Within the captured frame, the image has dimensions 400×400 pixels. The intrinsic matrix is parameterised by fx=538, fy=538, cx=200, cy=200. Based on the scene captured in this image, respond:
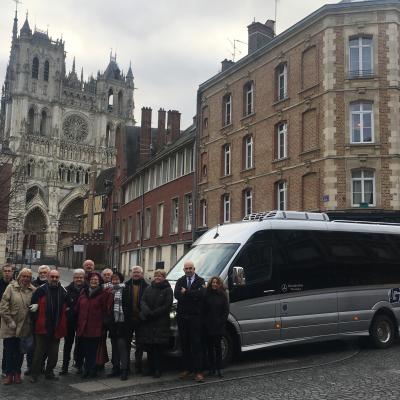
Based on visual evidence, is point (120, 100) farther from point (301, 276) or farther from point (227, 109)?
point (301, 276)

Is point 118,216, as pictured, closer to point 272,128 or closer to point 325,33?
point 272,128

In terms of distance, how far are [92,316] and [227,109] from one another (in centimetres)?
2227


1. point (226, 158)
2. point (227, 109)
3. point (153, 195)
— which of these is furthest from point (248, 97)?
point (153, 195)

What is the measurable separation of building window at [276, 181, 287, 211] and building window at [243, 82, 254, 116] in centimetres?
470

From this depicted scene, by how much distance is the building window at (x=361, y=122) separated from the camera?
73.4 ft

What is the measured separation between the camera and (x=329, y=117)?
73.9 ft

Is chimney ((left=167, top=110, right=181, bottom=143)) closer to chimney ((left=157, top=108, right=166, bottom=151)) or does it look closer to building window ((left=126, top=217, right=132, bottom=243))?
chimney ((left=157, top=108, right=166, bottom=151))

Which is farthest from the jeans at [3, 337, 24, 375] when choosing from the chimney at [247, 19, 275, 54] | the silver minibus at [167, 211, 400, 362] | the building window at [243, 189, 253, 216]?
the chimney at [247, 19, 275, 54]

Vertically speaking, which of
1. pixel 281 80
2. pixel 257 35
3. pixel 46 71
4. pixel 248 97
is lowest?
pixel 248 97

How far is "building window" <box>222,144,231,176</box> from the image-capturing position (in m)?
29.0

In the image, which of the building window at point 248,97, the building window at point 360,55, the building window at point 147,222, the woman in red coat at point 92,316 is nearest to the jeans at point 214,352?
the woman in red coat at point 92,316

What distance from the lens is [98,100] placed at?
11350 centimetres

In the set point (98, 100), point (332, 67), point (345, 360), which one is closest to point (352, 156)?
point (332, 67)

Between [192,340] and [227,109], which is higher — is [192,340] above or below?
below
